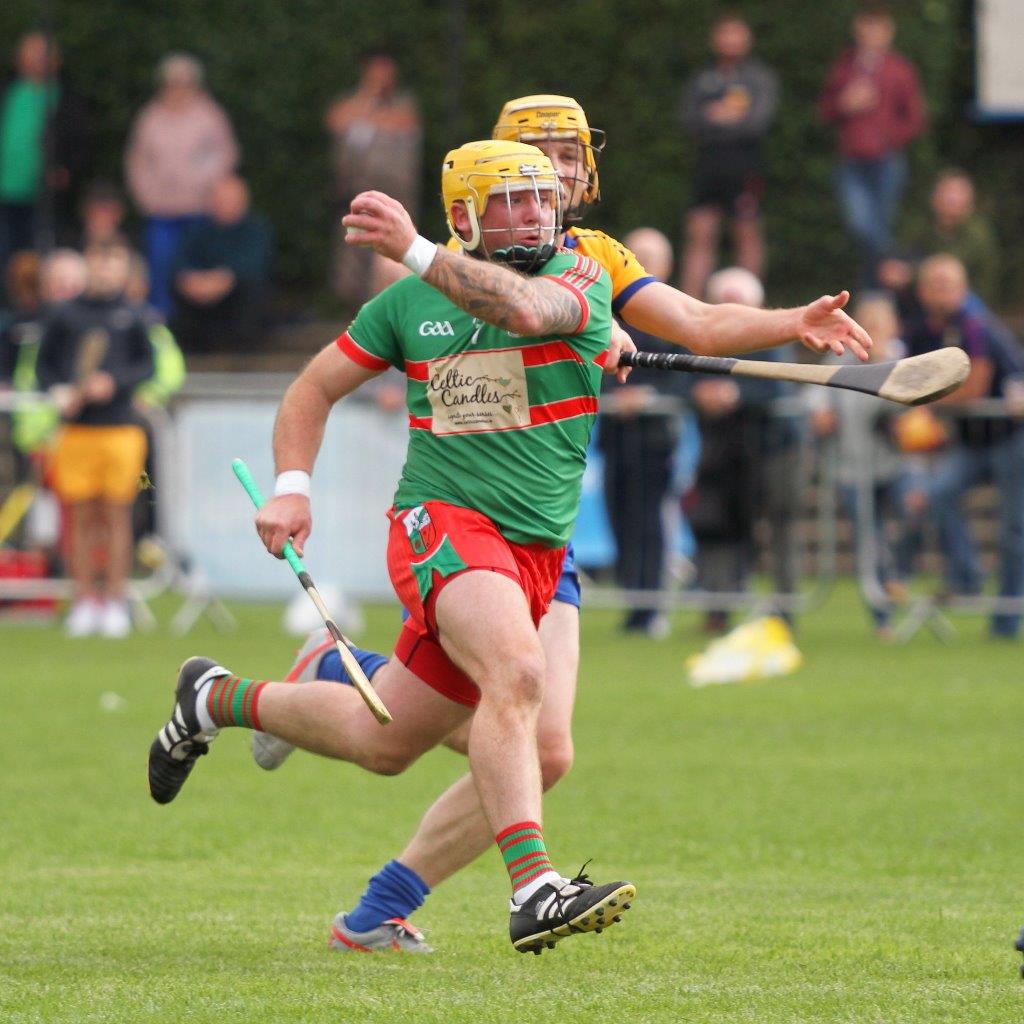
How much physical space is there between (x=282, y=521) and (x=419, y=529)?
0.44 metres

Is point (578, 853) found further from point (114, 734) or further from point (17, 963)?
point (114, 734)

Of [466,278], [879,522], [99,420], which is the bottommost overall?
[879,522]

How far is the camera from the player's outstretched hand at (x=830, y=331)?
5.88 meters

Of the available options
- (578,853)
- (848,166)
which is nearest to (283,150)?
(848,166)

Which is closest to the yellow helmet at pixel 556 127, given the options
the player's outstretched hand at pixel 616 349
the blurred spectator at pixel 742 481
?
the player's outstretched hand at pixel 616 349

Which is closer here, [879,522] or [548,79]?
[879,522]

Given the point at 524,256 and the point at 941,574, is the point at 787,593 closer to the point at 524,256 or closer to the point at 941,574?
the point at 941,574

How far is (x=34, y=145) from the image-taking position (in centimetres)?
2022

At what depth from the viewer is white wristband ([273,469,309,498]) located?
236 inches

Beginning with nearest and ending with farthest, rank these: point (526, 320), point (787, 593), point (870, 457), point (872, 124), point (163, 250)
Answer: point (526, 320) < point (787, 593) < point (870, 457) < point (872, 124) < point (163, 250)

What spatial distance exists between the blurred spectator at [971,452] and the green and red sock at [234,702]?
8.13 meters

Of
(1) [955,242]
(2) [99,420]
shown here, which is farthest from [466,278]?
(1) [955,242]

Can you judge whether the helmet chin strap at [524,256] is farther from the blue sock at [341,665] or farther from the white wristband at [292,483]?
the blue sock at [341,665]

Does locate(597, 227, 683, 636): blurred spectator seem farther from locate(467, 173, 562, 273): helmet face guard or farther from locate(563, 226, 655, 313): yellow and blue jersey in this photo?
locate(467, 173, 562, 273): helmet face guard
